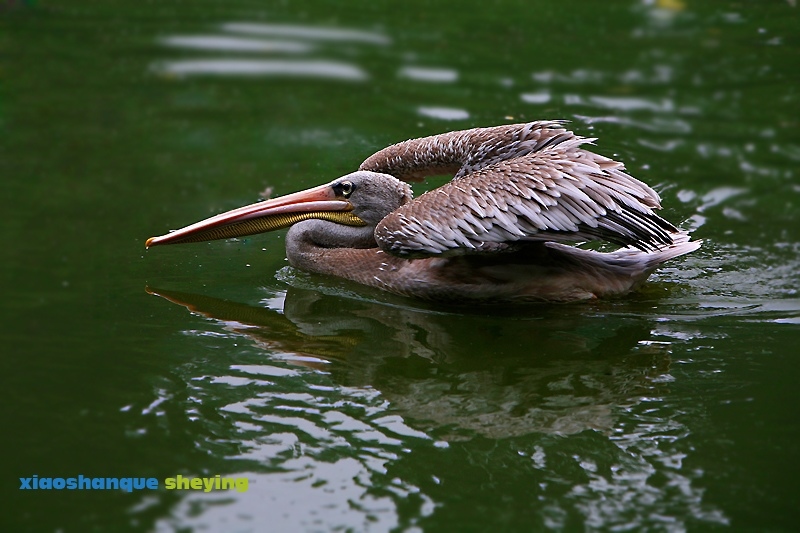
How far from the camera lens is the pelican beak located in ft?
17.2

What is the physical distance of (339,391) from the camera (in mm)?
3943

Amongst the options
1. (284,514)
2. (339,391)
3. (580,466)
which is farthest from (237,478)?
(580,466)

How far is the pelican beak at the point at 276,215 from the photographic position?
17.2 feet

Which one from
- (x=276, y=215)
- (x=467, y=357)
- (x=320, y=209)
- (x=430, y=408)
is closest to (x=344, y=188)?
(x=320, y=209)

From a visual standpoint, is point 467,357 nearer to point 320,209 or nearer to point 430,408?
point 430,408

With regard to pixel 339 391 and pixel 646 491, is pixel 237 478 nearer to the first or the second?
pixel 339 391

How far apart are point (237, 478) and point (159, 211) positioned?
117 inches

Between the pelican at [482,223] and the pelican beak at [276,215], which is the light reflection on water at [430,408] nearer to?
the pelican at [482,223]

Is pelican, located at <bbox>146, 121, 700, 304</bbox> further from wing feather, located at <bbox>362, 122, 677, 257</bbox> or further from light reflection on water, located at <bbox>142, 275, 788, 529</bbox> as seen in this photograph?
light reflection on water, located at <bbox>142, 275, 788, 529</bbox>

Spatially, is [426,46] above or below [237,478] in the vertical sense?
above

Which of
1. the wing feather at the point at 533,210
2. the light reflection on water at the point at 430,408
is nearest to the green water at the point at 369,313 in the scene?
the light reflection on water at the point at 430,408

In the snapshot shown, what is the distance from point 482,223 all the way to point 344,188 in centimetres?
108

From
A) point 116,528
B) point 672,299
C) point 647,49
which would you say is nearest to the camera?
point 116,528

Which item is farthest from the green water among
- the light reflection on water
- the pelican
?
the pelican
